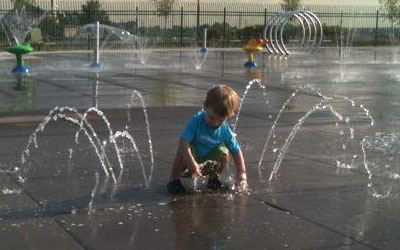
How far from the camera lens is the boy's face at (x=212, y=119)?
5871mm

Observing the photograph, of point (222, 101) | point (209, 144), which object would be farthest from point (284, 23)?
point (222, 101)

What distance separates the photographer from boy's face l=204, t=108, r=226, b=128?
5.87 meters

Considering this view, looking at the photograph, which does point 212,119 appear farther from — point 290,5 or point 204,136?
point 290,5

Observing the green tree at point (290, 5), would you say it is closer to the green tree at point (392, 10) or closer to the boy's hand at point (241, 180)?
the green tree at point (392, 10)

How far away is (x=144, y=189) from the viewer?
20.2ft

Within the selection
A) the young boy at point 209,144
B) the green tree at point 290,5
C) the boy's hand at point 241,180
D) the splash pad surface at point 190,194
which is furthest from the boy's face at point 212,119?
the green tree at point 290,5

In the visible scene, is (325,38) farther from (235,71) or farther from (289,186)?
(289,186)

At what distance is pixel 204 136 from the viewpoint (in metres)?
6.09

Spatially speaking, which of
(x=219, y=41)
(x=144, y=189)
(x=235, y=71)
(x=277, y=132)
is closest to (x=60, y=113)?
(x=277, y=132)

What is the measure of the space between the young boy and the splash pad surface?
0.19 metres

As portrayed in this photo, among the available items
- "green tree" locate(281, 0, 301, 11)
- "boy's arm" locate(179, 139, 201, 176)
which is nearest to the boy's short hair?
"boy's arm" locate(179, 139, 201, 176)

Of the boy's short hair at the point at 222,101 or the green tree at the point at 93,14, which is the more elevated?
the green tree at the point at 93,14

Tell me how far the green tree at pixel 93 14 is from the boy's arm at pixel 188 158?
112ft

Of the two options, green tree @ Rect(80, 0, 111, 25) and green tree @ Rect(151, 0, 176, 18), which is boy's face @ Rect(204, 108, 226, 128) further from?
green tree @ Rect(151, 0, 176, 18)
